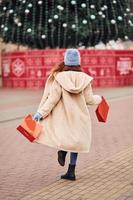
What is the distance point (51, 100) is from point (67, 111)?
0.74 ft

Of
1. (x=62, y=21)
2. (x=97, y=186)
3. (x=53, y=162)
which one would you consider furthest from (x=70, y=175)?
(x=62, y=21)

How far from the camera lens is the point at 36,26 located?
23969 mm

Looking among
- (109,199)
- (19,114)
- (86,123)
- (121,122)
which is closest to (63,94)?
(86,123)

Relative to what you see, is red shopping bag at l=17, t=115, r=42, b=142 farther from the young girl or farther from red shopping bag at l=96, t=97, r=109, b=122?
red shopping bag at l=96, t=97, r=109, b=122

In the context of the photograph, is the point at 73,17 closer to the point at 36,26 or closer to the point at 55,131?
the point at 36,26

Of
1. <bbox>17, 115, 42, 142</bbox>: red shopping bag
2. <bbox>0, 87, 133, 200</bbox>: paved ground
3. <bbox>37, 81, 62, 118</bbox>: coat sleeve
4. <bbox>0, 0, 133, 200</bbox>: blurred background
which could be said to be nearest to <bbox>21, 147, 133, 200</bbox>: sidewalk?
<bbox>0, 87, 133, 200</bbox>: paved ground

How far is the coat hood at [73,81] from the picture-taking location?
5934 mm

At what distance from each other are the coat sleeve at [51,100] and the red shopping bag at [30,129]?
155 mm

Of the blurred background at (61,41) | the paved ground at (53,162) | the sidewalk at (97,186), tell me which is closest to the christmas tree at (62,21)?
the blurred background at (61,41)

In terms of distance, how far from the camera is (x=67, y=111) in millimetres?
5969

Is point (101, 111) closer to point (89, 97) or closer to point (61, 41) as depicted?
point (89, 97)

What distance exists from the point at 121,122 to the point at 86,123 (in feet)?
19.4

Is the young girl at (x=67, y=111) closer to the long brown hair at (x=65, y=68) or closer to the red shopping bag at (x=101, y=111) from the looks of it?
the long brown hair at (x=65, y=68)

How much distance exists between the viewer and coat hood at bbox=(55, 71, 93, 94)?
19.5 feet
